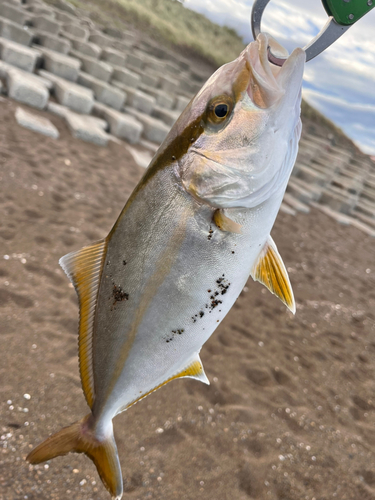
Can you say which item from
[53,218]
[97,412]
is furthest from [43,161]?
[97,412]

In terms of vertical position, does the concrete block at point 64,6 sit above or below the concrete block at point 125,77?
above

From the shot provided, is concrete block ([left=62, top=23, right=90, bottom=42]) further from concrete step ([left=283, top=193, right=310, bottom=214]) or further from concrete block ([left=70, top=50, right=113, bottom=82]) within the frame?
concrete step ([left=283, top=193, right=310, bottom=214])

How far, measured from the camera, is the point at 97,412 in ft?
3.56

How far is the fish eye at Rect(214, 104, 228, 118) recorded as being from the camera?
2.83 ft

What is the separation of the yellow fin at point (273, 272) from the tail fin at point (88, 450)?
591mm

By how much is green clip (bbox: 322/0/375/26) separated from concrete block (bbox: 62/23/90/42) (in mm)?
8738

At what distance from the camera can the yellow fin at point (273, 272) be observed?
1.00m

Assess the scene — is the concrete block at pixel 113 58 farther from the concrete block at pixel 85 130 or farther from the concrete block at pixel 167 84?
the concrete block at pixel 85 130

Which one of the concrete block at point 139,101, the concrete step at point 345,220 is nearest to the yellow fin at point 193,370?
the concrete block at point 139,101

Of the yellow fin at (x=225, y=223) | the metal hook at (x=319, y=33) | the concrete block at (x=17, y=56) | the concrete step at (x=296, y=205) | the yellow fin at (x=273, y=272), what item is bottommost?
the concrete step at (x=296, y=205)

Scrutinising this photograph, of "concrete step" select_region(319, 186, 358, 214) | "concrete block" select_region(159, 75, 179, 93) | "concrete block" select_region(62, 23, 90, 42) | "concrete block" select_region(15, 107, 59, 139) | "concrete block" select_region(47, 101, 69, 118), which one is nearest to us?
"concrete block" select_region(15, 107, 59, 139)

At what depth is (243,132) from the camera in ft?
2.82

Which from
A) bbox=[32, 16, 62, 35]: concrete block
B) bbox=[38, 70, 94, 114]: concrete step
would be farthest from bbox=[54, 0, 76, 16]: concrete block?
bbox=[38, 70, 94, 114]: concrete step

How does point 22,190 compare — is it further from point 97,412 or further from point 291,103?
point 291,103
